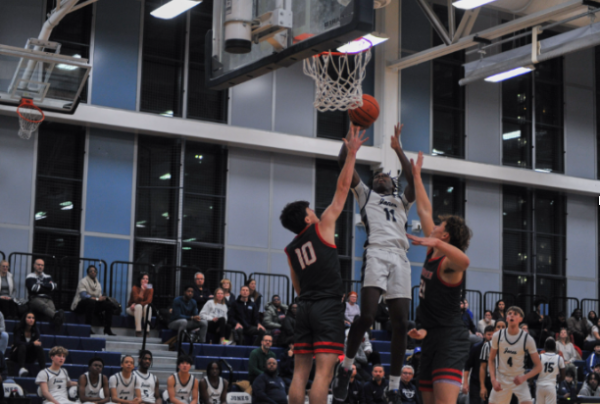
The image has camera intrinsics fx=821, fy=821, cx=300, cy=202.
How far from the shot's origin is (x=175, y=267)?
1781 cm

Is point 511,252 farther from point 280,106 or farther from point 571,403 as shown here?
point 571,403

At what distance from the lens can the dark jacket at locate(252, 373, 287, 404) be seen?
13.6 metres

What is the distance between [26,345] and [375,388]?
19.5 feet

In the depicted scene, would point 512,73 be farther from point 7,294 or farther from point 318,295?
point 318,295

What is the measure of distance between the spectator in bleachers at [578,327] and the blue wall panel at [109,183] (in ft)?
36.1

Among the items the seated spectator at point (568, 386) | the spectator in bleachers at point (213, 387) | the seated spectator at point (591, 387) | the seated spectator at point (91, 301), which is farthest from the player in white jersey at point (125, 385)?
the seated spectator at point (591, 387)

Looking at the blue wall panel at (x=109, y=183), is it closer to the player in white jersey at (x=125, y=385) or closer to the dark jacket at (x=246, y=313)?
the dark jacket at (x=246, y=313)

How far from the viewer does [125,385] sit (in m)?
13.1

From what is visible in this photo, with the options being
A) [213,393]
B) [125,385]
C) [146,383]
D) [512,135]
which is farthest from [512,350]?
[512,135]

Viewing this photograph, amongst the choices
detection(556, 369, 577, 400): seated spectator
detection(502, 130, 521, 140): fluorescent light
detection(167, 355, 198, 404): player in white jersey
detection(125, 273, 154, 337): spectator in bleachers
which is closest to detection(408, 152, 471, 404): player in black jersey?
detection(167, 355, 198, 404): player in white jersey

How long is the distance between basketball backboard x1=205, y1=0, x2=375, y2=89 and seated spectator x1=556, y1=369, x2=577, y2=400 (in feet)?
37.6

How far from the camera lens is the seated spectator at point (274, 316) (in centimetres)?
1680

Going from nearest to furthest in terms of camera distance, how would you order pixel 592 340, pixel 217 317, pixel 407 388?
pixel 407 388 < pixel 217 317 < pixel 592 340

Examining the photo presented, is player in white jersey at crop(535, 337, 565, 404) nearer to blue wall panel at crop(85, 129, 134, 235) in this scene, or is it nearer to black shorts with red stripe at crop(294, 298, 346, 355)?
black shorts with red stripe at crop(294, 298, 346, 355)
